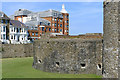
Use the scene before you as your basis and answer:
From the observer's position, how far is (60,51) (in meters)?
20.8

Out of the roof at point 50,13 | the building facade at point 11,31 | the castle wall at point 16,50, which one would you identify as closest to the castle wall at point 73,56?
the castle wall at point 16,50

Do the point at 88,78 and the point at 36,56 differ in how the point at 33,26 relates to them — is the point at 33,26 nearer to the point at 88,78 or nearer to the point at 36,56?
the point at 36,56

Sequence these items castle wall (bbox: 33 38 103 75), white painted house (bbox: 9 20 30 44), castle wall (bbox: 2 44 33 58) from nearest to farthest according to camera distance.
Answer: castle wall (bbox: 33 38 103 75), castle wall (bbox: 2 44 33 58), white painted house (bbox: 9 20 30 44)

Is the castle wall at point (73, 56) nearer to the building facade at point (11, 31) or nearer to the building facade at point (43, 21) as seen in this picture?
the building facade at point (11, 31)

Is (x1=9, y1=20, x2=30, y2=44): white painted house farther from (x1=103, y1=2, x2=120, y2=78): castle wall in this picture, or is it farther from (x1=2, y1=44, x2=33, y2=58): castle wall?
(x1=103, y1=2, x2=120, y2=78): castle wall

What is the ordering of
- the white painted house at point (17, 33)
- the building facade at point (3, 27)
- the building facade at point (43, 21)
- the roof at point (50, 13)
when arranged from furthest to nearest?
the roof at point (50, 13) < the building facade at point (43, 21) < the white painted house at point (17, 33) < the building facade at point (3, 27)

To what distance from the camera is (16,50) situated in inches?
1654

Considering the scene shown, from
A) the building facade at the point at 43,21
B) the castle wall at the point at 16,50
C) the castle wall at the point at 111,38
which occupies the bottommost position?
the castle wall at the point at 16,50

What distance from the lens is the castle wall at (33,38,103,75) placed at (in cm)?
1973

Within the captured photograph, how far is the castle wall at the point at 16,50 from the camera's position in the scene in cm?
4056

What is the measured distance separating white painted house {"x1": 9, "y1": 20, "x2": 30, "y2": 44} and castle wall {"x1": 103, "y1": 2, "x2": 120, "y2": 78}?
45.2 m

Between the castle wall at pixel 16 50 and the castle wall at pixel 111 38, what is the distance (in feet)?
99.5

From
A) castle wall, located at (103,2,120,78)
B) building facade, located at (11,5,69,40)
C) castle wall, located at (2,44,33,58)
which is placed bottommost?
castle wall, located at (2,44,33,58)

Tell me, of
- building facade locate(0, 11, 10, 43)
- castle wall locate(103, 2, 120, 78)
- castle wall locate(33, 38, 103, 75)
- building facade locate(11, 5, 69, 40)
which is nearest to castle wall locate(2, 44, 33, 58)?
building facade locate(0, 11, 10, 43)
